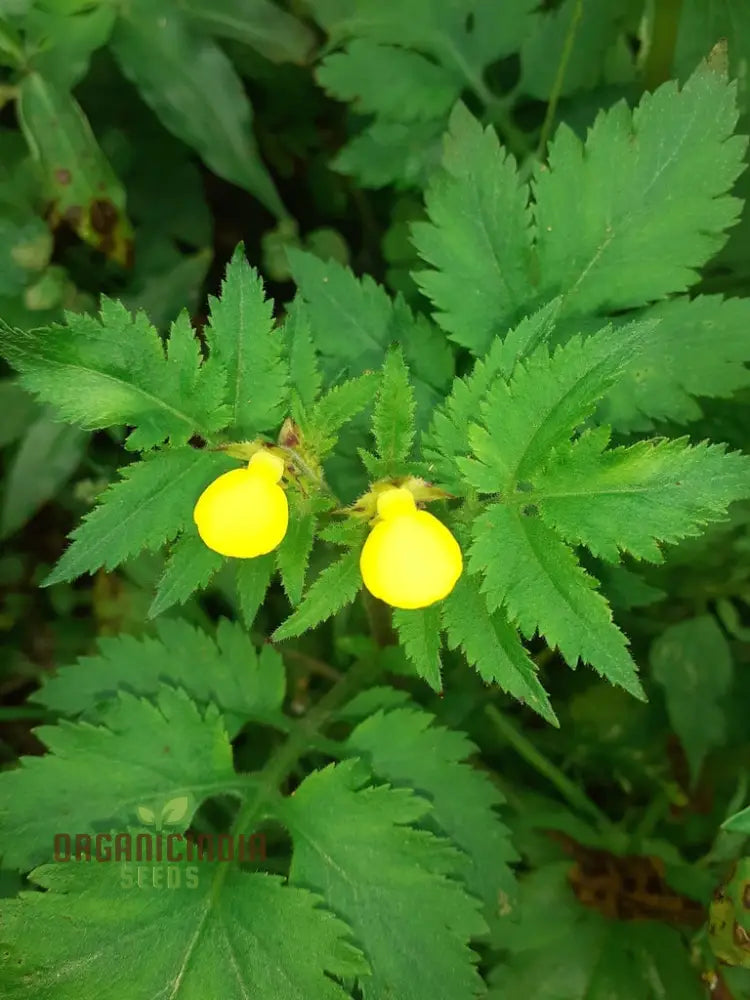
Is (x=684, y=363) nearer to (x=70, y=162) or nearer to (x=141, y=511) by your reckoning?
(x=141, y=511)

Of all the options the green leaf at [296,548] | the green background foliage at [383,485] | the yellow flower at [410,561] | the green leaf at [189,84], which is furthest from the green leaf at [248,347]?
the green leaf at [189,84]

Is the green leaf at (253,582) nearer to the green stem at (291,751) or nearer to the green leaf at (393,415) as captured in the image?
the green leaf at (393,415)

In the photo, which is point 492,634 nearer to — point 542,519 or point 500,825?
point 542,519

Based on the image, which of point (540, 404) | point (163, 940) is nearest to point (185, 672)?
point (163, 940)

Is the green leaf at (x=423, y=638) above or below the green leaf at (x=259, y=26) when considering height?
below

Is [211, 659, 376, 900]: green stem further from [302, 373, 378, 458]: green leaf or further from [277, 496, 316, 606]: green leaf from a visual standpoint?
[302, 373, 378, 458]: green leaf
